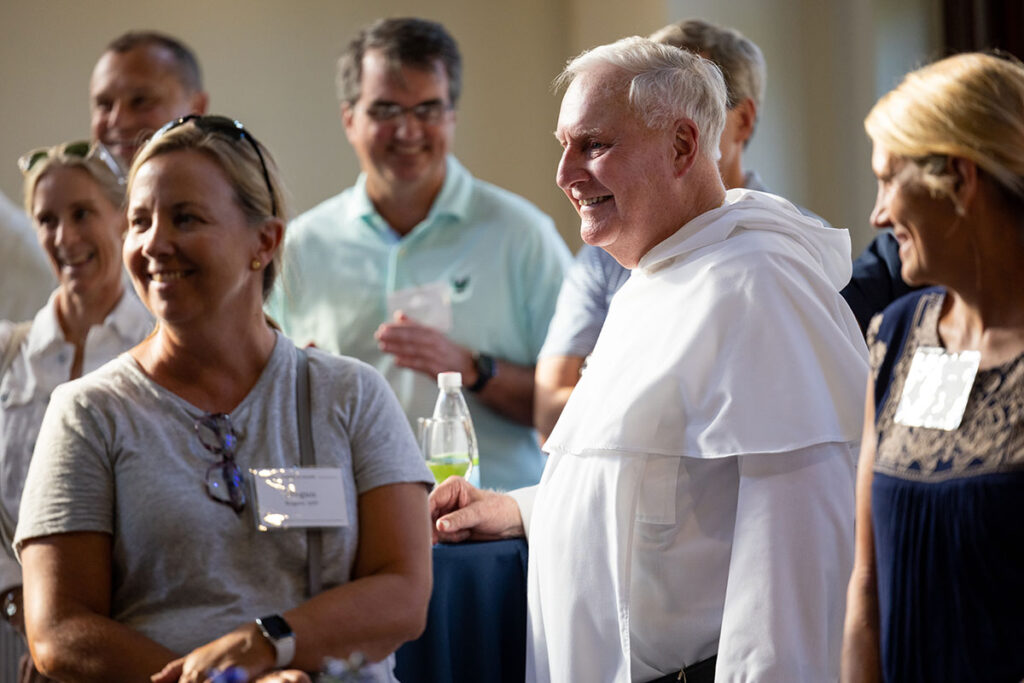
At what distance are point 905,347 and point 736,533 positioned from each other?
0.43 meters

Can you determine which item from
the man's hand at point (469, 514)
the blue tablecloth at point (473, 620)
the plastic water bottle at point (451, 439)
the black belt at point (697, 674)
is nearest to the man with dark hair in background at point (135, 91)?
the plastic water bottle at point (451, 439)

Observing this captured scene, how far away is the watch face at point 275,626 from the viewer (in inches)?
76.2

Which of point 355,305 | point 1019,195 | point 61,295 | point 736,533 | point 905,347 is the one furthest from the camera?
point 355,305

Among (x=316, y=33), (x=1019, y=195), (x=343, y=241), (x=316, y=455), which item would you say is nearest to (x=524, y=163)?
(x=316, y=33)

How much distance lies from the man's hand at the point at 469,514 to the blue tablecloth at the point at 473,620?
0.03m

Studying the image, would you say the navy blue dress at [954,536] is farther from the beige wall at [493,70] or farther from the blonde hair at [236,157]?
the beige wall at [493,70]

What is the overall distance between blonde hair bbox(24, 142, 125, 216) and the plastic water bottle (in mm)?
1077

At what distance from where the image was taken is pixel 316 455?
2.13 m

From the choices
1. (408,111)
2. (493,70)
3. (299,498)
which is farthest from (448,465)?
(493,70)

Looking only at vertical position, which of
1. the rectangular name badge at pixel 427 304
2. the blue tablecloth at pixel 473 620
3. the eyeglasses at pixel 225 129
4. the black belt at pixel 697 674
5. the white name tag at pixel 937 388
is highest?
the eyeglasses at pixel 225 129

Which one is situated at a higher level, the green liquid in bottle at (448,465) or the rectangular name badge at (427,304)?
the rectangular name badge at (427,304)

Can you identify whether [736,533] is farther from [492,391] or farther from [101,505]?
[492,391]

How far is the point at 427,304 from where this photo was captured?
3.87 m

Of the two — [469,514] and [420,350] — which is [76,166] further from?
[469,514]
